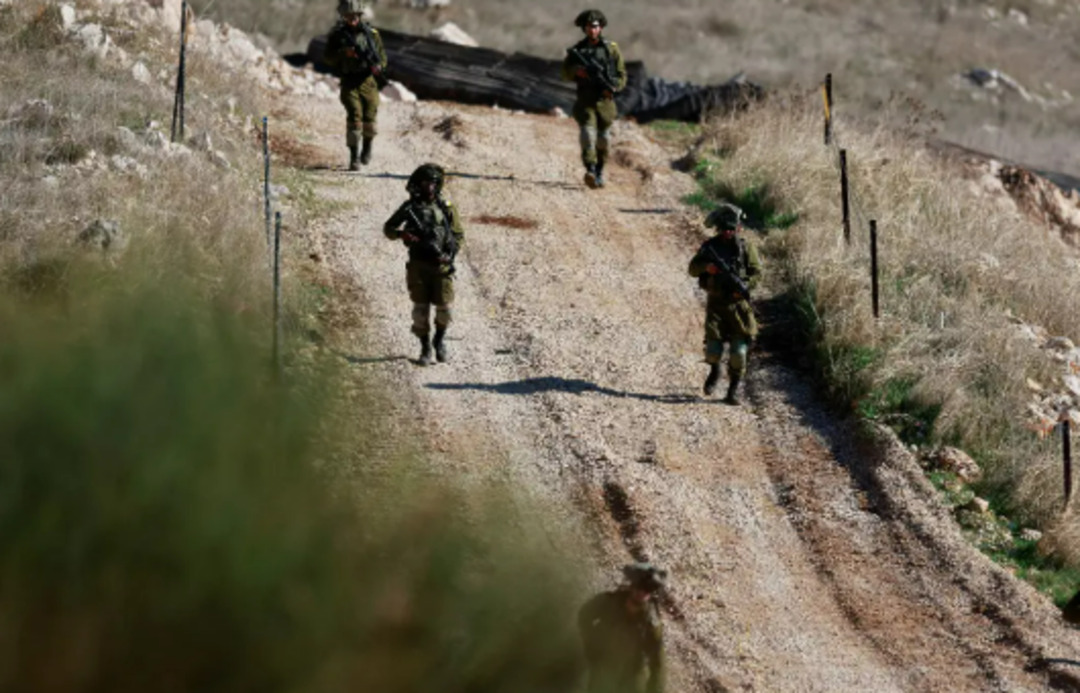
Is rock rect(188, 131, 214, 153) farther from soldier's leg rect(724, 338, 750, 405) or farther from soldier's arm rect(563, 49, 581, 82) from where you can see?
soldier's leg rect(724, 338, 750, 405)

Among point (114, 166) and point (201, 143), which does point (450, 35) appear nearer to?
point (201, 143)

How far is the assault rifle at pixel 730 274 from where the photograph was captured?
11.9 m

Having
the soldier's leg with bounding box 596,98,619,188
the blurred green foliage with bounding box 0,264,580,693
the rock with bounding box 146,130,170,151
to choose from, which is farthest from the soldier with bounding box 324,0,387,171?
the blurred green foliage with bounding box 0,264,580,693

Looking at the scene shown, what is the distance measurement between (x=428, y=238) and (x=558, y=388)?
1550 mm

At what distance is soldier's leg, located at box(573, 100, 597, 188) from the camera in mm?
16344

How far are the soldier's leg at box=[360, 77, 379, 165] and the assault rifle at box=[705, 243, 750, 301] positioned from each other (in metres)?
5.34

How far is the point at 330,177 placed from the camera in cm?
1667

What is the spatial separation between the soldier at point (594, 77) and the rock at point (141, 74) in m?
4.60

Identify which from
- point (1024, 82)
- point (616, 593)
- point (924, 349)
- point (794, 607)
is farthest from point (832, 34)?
point (616, 593)

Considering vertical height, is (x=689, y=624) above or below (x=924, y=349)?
below

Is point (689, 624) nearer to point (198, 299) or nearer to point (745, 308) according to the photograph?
point (745, 308)

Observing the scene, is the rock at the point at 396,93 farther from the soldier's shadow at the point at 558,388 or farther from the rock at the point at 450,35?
the soldier's shadow at the point at 558,388

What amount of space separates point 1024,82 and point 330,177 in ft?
73.0

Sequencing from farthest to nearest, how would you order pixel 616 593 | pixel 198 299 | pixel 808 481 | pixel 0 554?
pixel 808 481, pixel 616 593, pixel 198 299, pixel 0 554
